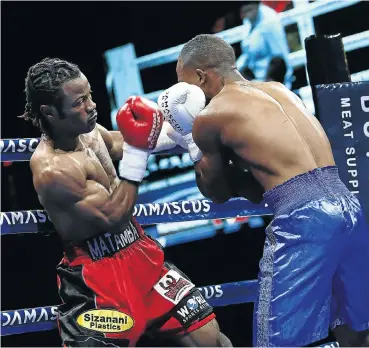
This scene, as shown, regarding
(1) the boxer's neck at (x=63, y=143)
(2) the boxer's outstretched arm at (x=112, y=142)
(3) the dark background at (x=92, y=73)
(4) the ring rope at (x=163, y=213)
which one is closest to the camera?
(1) the boxer's neck at (x=63, y=143)

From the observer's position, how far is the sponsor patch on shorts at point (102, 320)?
7.36 feet

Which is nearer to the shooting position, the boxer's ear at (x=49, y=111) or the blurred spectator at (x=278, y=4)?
the boxer's ear at (x=49, y=111)

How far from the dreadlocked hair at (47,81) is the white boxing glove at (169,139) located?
0.36 m

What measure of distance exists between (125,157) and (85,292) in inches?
17.2

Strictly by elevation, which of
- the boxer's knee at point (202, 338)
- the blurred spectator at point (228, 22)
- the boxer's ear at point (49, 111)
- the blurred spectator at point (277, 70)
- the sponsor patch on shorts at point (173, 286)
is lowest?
the boxer's knee at point (202, 338)

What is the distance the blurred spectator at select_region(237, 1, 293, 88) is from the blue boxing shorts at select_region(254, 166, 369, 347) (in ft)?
7.56

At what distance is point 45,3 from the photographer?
4.03 meters

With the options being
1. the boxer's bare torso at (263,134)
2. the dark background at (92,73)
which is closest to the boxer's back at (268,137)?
the boxer's bare torso at (263,134)

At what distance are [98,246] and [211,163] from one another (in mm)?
448

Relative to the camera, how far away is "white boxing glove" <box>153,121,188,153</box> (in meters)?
2.46

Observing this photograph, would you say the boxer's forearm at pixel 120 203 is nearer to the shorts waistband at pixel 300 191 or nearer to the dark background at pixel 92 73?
the shorts waistband at pixel 300 191

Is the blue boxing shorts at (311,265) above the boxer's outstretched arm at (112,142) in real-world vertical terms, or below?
below

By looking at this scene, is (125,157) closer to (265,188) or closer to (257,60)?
(265,188)

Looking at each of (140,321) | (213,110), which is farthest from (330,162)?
(140,321)
